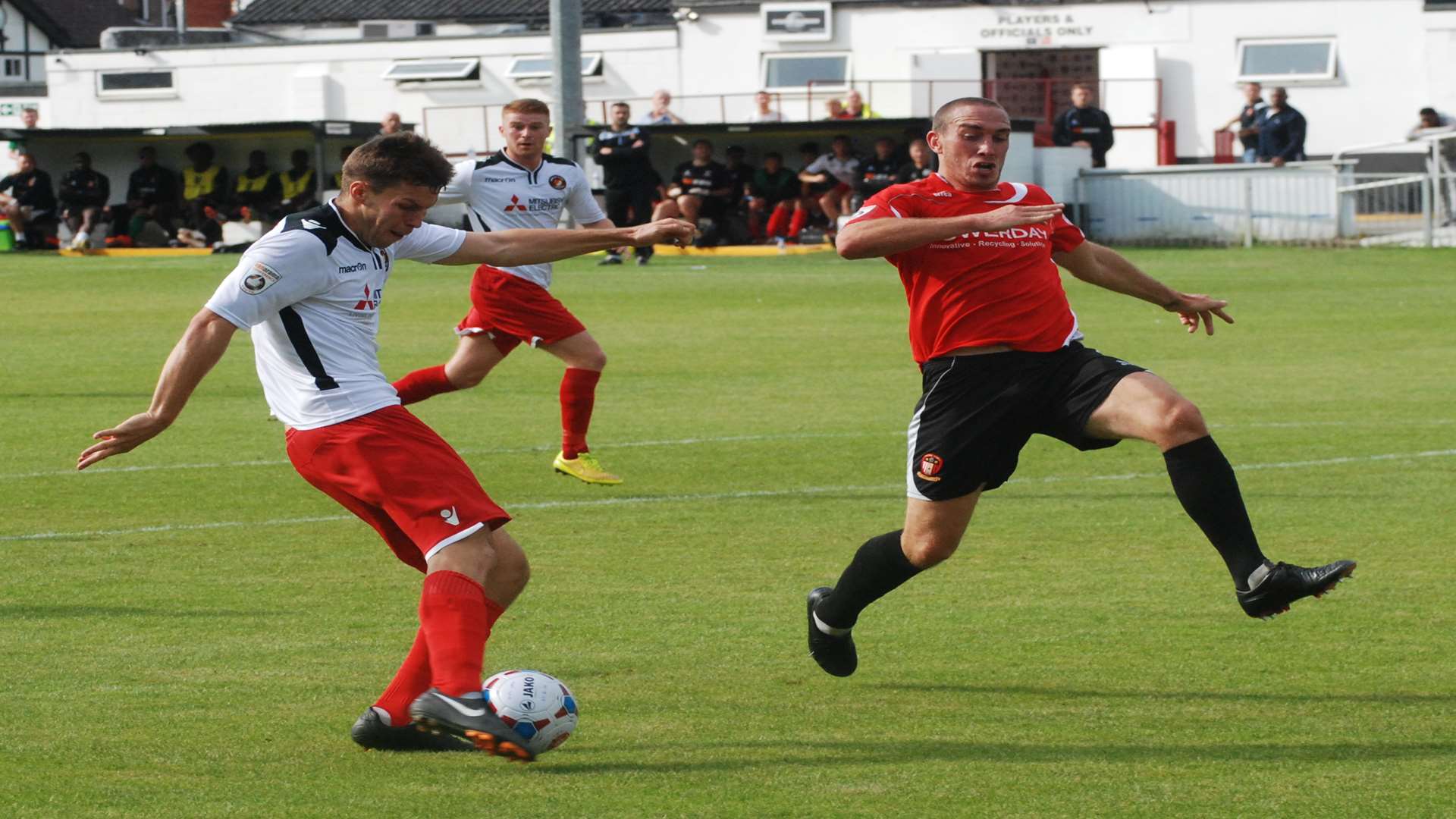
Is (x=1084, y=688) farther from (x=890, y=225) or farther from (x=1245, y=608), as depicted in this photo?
(x=890, y=225)

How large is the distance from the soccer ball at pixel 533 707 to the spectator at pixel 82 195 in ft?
95.7

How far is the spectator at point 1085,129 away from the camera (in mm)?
29750

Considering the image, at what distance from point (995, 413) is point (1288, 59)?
Answer: 32.4m

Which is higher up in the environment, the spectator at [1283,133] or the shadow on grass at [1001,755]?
the spectator at [1283,133]

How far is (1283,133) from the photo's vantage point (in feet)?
93.4

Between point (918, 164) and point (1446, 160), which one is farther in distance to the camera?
point (1446, 160)

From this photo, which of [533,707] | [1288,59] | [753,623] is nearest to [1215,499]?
[753,623]

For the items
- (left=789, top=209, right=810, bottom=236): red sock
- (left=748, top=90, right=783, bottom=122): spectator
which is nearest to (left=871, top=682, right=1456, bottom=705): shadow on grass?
(left=789, top=209, right=810, bottom=236): red sock

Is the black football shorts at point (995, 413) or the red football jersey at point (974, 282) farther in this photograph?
the red football jersey at point (974, 282)

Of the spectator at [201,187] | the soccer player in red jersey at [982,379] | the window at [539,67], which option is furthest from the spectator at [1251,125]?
the soccer player in red jersey at [982,379]

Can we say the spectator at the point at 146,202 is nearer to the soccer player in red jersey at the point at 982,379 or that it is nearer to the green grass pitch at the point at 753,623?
the green grass pitch at the point at 753,623

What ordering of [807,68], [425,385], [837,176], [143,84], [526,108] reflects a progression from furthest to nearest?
[143,84], [807,68], [837,176], [526,108], [425,385]

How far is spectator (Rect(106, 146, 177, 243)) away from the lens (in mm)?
33219

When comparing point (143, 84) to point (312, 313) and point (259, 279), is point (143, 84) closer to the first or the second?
point (312, 313)
